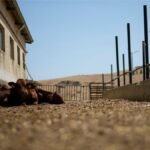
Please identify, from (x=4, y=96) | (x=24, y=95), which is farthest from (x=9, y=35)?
(x=4, y=96)

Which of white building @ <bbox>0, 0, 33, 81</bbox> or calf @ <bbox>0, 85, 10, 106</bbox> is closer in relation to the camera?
calf @ <bbox>0, 85, 10, 106</bbox>

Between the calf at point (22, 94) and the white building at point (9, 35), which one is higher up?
the white building at point (9, 35)

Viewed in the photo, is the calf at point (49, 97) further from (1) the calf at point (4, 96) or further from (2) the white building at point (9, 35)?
(2) the white building at point (9, 35)

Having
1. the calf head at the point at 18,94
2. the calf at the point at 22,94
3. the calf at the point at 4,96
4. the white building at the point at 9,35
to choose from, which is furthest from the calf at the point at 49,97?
the white building at the point at 9,35

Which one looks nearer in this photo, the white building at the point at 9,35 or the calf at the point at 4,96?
the calf at the point at 4,96

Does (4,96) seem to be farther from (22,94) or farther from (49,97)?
(49,97)

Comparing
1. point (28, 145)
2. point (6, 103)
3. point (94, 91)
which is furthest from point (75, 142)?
point (94, 91)

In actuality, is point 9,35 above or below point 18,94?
above

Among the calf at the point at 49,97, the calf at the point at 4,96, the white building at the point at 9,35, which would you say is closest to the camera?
the calf at the point at 4,96

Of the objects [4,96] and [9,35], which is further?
[9,35]

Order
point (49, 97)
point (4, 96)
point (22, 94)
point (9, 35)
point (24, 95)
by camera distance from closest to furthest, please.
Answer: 1. point (4, 96)
2. point (22, 94)
3. point (24, 95)
4. point (49, 97)
5. point (9, 35)

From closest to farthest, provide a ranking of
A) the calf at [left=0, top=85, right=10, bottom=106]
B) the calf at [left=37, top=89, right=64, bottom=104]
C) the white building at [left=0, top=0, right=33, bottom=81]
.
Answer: the calf at [left=0, top=85, right=10, bottom=106] < the calf at [left=37, top=89, right=64, bottom=104] < the white building at [left=0, top=0, right=33, bottom=81]

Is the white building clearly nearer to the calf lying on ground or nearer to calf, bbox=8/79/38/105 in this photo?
the calf lying on ground

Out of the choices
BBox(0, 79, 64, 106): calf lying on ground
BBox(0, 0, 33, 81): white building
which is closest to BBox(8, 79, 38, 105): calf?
BBox(0, 79, 64, 106): calf lying on ground
